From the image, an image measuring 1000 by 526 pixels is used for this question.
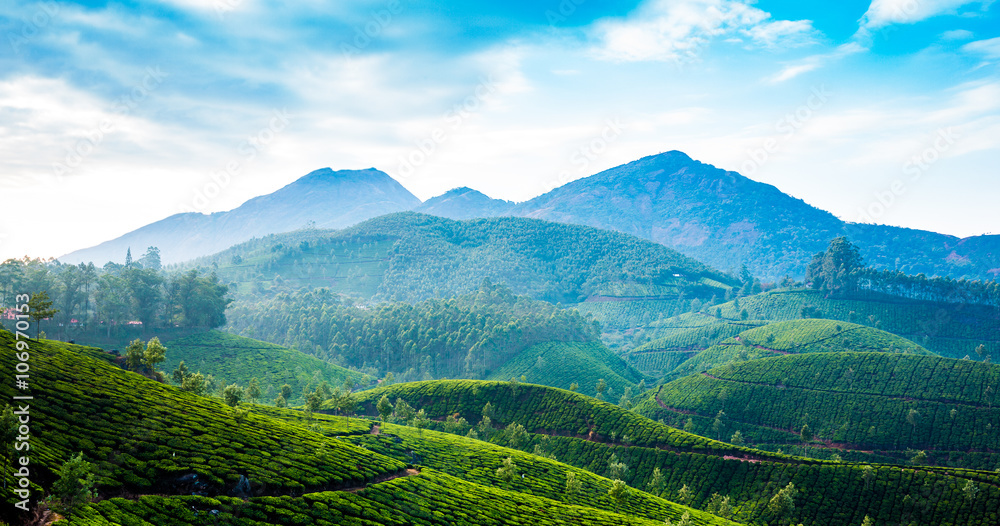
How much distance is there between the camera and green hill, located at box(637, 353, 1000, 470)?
121 metres

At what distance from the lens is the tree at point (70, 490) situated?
33.6 meters

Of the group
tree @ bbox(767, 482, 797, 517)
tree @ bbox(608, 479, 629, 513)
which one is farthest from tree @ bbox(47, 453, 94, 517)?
tree @ bbox(767, 482, 797, 517)

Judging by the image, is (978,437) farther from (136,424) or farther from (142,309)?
(142,309)

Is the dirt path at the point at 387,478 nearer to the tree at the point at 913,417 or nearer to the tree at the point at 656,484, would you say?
the tree at the point at 656,484

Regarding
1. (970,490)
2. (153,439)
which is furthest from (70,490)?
(970,490)

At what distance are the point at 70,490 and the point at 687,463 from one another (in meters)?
98.8

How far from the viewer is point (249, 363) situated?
162 m

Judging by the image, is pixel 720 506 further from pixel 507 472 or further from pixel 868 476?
pixel 507 472

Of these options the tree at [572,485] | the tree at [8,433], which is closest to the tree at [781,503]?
the tree at [572,485]

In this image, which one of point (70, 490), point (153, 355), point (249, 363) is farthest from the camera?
point (249, 363)

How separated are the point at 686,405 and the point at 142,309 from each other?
175059 mm

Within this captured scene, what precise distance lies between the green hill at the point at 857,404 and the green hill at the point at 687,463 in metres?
35.6

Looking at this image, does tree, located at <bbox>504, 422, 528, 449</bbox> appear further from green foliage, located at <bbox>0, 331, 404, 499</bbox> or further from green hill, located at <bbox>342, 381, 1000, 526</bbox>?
green foliage, located at <bbox>0, 331, 404, 499</bbox>

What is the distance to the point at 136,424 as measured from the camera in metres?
51.4
